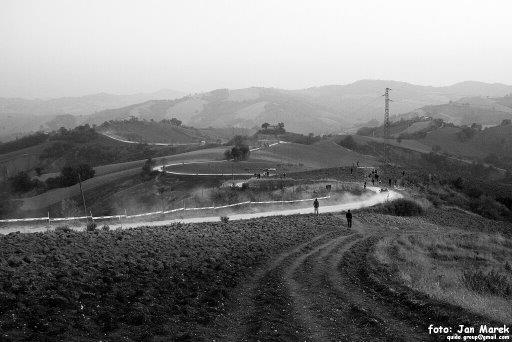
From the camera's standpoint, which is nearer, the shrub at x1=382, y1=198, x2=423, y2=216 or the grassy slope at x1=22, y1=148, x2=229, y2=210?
the shrub at x1=382, y1=198, x2=423, y2=216

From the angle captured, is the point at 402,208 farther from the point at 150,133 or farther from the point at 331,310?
the point at 150,133

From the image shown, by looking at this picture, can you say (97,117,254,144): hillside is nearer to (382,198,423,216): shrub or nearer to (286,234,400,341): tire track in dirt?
(382,198,423,216): shrub

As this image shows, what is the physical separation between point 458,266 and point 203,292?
16.4 metres

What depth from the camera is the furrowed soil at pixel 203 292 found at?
12258mm

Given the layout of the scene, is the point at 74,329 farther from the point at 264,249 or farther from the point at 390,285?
the point at 264,249

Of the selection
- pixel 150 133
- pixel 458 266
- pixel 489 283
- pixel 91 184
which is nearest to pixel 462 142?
pixel 150 133

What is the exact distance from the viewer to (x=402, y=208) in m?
44.9

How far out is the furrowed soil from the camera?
1226 cm

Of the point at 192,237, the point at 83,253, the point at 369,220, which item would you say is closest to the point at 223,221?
the point at 192,237

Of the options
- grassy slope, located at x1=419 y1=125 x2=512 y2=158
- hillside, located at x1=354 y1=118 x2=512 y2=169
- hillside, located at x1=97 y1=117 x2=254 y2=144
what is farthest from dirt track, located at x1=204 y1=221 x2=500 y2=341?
hillside, located at x1=97 y1=117 x2=254 y2=144

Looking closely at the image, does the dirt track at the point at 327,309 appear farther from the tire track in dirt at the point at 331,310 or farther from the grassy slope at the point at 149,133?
the grassy slope at the point at 149,133

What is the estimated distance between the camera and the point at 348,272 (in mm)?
19656

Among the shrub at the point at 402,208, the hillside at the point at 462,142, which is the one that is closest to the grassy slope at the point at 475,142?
the hillside at the point at 462,142

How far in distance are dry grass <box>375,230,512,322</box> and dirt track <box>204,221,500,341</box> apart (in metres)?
1.30
